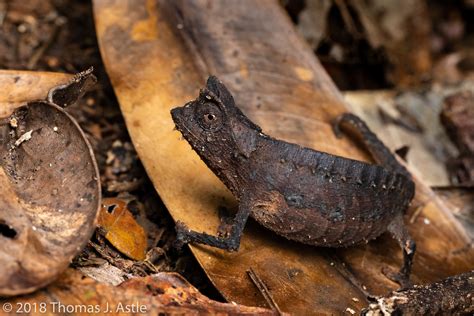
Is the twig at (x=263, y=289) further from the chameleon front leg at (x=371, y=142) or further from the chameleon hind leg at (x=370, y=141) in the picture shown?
the chameleon front leg at (x=371, y=142)

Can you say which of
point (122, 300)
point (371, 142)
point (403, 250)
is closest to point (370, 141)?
point (371, 142)

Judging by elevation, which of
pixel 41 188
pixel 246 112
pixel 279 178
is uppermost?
pixel 41 188

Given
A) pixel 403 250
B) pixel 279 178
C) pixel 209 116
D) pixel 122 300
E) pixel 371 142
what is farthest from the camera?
pixel 371 142

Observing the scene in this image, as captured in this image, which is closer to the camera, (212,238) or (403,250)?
(212,238)

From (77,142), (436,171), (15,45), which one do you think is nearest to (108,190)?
(77,142)

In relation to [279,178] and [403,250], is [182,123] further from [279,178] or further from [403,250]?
[403,250]

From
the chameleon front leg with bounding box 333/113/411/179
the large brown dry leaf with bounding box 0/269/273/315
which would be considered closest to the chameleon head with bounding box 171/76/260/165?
the large brown dry leaf with bounding box 0/269/273/315

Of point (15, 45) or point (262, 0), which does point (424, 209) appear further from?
point (15, 45)
